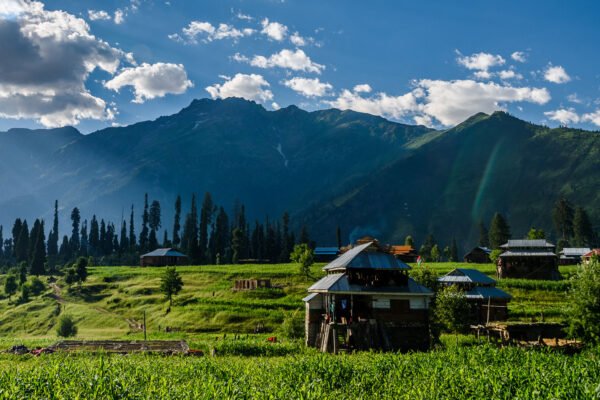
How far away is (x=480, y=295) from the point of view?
66812 millimetres

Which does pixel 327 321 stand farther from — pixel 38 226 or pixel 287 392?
pixel 38 226

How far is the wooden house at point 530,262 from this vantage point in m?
97.1

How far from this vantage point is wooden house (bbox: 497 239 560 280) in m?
97.1

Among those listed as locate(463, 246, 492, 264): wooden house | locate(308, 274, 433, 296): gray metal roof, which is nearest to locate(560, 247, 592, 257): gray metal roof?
locate(463, 246, 492, 264): wooden house

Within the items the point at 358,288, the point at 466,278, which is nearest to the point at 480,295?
the point at 466,278

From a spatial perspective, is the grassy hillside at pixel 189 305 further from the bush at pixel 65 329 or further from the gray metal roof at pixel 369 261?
the gray metal roof at pixel 369 261

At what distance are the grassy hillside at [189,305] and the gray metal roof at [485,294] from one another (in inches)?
205

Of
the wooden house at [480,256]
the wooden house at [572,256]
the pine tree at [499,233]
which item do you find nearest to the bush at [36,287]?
the wooden house at [480,256]

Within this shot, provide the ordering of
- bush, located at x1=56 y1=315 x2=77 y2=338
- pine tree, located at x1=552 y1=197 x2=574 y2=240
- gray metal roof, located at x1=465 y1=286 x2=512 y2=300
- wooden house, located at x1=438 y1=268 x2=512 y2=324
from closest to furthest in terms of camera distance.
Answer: gray metal roof, located at x1=465 y1=286 x2=512 y2=300 < wooden house, located at x1=438 y1=268 x2=512 y2=324 < bush, located at x1=56 y1=315 x2=77 y2=338 < pine tree, located at x1=552 y1=197 x2=574 y2=240

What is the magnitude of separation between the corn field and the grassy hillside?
3375 cm

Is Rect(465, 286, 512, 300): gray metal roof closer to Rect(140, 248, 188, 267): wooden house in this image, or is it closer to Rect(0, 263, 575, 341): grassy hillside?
Rect(0, 263, 575, 341): grassy hillside

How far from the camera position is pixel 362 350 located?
1826 inches

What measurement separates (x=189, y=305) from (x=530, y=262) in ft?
222

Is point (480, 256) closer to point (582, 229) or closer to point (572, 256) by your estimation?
point (572, 256)
